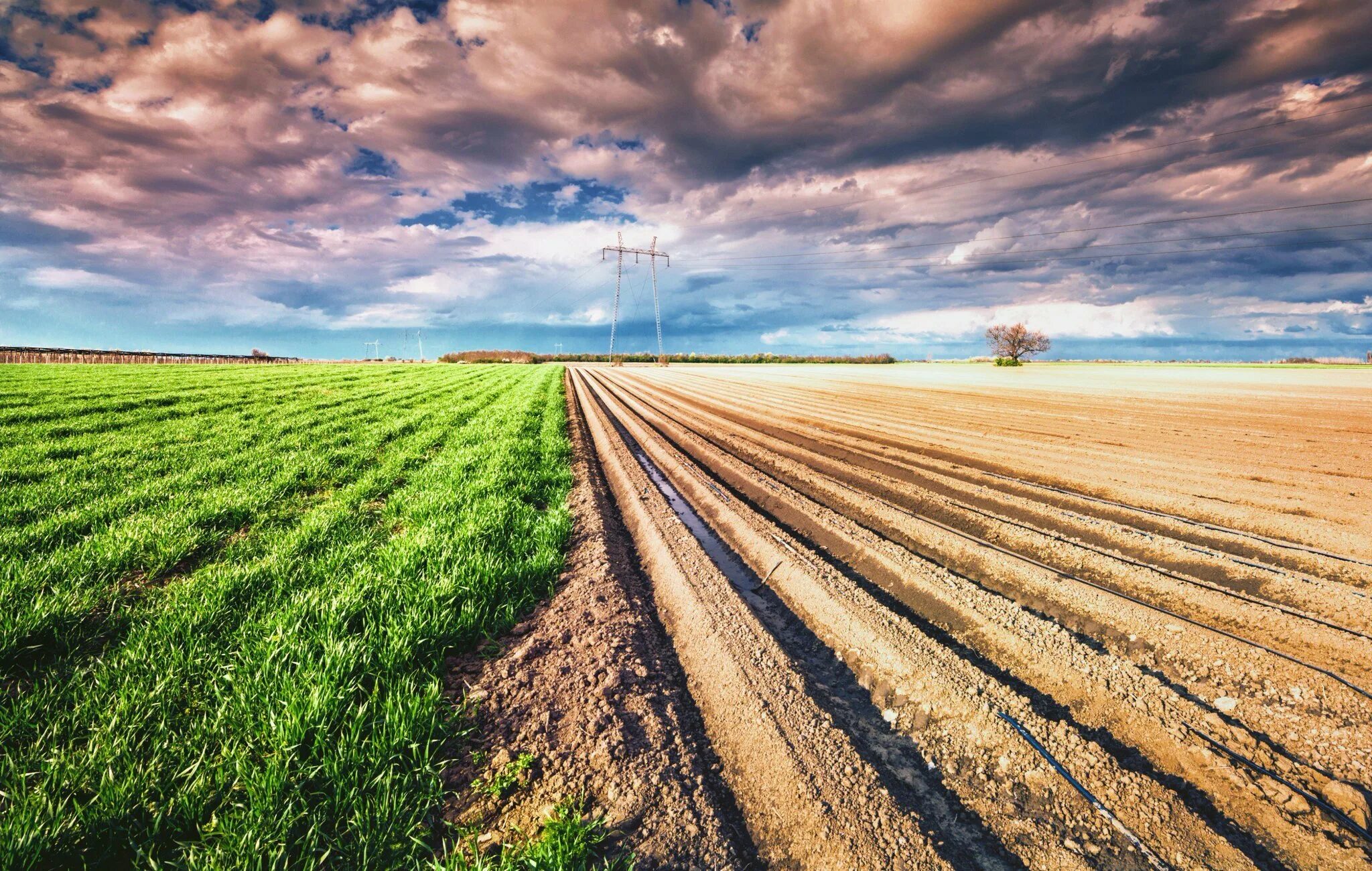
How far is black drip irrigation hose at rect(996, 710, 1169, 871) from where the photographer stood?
2277 mm

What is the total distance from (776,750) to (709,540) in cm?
353

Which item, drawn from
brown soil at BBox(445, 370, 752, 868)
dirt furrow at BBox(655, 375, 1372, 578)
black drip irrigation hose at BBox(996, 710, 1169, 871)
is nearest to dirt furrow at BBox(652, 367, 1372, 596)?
dirt furrow at BBox(655, 375, 1372, 578)

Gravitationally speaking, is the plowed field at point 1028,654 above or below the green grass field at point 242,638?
below

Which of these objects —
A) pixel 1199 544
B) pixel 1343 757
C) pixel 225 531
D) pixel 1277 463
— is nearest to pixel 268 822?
pixel 225 531

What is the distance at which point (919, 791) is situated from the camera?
8.77 ft

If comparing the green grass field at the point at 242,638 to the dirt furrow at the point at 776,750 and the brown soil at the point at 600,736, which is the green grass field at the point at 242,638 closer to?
the brown soil at the point at 600,736

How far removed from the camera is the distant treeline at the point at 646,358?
3856 inches

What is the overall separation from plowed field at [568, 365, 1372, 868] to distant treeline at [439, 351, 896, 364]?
89.8 meters

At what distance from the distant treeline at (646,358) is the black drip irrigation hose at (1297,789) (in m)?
94.3

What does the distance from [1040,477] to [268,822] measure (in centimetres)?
1013

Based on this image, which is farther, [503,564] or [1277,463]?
[1277,463]

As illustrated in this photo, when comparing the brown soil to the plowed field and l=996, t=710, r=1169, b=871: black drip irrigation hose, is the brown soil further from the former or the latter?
l=996, t=710, r=1169, b=871: black drip irrigation hose

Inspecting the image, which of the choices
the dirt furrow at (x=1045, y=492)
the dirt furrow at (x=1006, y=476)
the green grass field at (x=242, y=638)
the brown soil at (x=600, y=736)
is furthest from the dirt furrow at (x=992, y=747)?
the dirt furrow at (x=1006, y=476)

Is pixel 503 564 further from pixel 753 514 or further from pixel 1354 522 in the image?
pixel 1354 522
